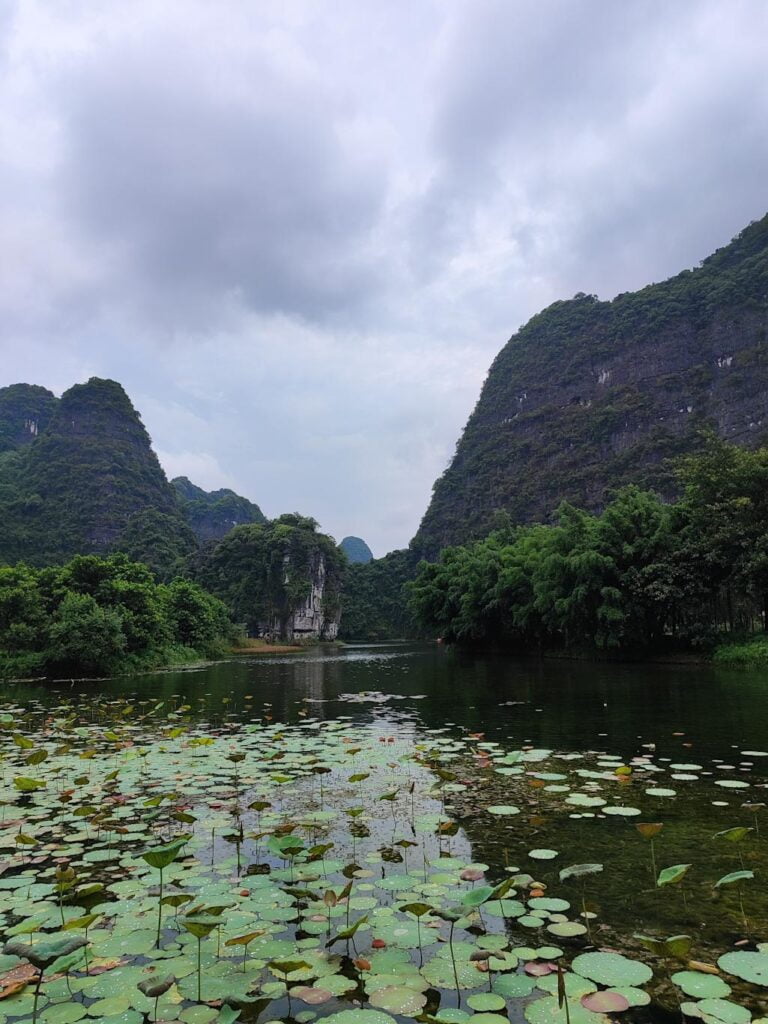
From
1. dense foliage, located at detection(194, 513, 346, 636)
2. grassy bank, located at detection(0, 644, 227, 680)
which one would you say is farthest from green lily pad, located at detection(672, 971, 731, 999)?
dense foliage, located at detection(194, 513, 346, 636)

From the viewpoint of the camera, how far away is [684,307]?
80938 mm

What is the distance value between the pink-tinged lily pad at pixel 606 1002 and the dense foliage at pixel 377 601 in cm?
7644

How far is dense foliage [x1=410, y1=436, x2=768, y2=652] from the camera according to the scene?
19.4 metres

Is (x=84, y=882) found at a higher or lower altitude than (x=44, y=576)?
lower

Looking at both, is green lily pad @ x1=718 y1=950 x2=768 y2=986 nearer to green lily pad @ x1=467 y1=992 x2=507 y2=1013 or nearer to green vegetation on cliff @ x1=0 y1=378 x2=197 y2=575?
green lily pad @ x1=467 y1=992 x2=507 y2=1013

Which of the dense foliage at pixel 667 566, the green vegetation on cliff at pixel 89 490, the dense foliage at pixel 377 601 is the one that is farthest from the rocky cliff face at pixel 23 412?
the dense foliage at pixel 667 566

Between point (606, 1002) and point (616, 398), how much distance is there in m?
87.9

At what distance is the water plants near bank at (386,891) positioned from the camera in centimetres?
220

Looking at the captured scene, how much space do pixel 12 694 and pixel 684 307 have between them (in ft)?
292

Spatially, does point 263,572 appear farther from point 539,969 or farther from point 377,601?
point 539,969

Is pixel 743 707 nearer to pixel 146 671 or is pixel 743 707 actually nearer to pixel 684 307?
pixel 146 671

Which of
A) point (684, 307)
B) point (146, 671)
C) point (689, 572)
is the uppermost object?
point (684, 307)

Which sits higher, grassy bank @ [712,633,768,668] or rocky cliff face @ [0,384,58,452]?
rocky cliff face @ [0,384,58,452]

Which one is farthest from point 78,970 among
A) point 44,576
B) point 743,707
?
point 44,576
